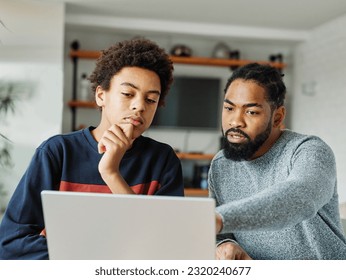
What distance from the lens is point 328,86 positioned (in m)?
1.73

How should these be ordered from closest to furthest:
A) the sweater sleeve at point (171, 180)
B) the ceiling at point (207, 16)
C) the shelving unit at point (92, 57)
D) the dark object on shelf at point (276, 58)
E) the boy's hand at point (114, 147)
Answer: the boy's hand at point (114, 147), the sweater sleeve at point (171, 180), the ceiling at point (207, 16), the shelving unit at point (92, 57), the dark object on shelf at point (276, 58)

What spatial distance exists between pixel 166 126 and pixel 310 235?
2.53m

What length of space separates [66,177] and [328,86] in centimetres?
137

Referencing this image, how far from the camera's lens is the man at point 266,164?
68cm

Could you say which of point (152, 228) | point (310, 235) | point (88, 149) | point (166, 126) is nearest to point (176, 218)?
point (152, 228)

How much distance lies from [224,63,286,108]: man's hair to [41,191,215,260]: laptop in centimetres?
35

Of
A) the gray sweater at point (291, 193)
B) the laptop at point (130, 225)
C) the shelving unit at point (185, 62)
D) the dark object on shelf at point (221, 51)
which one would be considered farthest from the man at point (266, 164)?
the dark object on shelf at point (221, 51)

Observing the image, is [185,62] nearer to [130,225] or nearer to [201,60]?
[201,60]

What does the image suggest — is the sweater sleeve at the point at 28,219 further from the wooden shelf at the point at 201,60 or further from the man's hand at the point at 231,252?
the wooden shelf at the point at 201,60

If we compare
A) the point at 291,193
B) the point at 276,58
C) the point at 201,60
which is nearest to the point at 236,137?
the point at 291,193

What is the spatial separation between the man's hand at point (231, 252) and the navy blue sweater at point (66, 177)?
0.12 metres

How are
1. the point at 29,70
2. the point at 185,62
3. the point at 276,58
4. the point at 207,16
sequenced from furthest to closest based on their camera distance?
1. the point at 276,58
2. the point at 185,62
3. the point at 207,16
4. the point at 29,70

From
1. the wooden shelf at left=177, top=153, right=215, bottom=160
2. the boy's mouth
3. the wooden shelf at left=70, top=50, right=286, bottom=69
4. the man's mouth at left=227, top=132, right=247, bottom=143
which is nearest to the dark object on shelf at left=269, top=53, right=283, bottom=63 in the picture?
the wooden shelf at left=70, top=50, right=286, bottom=69
